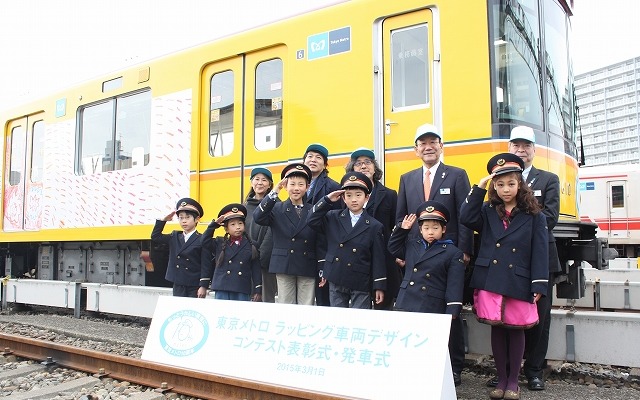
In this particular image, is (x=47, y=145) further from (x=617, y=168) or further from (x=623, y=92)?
(x=623, y=92)

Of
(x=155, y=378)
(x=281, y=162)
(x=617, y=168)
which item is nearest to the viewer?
(x=155, y=378)

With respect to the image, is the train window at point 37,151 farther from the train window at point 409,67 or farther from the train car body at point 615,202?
the train car body at point 615,202

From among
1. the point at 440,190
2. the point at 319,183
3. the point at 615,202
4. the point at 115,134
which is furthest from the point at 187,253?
the point at 615,202

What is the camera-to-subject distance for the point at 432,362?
3.51 m

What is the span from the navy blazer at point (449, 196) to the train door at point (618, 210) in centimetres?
1368

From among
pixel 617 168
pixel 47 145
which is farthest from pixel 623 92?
pixel 47 145

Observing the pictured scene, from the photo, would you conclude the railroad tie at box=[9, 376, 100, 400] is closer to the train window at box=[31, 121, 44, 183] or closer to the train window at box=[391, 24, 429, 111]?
the train window at box=[391, 24, 429, 111]

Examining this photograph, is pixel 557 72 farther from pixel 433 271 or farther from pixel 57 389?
pixel 57 389

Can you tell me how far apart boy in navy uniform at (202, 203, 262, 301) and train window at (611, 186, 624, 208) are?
14.0 metres

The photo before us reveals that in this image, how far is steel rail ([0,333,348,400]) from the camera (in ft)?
13.0

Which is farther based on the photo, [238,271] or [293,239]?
[238,271]

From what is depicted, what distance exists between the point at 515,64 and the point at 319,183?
6.47 ft

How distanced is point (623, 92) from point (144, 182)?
4627cm

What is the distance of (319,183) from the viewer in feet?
17.0
